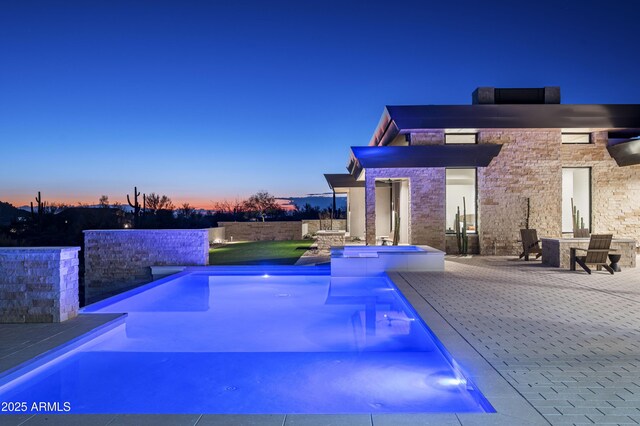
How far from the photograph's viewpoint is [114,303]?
8203 mm

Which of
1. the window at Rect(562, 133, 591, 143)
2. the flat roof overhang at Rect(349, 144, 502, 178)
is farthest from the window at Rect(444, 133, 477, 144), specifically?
the window at Rect(562, 133, 591, 143)

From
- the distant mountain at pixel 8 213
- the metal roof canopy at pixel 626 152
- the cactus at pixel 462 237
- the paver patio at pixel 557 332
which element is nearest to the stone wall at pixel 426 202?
the cactus at pixel 462 237

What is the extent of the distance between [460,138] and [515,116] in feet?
6.45

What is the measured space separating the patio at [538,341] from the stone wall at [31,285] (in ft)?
0.79

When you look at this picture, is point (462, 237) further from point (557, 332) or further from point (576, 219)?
point (557, 332)

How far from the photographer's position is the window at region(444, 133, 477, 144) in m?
15.3

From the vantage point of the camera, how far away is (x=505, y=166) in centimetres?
1492

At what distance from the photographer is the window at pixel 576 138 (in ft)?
50.5

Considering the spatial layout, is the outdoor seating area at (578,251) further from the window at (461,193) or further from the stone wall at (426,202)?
the stone wall at (426,202)

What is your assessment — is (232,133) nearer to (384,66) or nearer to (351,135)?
(351,135)

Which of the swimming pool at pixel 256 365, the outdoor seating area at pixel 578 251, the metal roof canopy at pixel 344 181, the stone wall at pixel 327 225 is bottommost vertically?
the swimming pool at pixel 256 365

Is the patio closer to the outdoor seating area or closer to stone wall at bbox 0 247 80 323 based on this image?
stone wall at bbox 0 247 80 323

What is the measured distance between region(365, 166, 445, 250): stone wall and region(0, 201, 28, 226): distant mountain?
31.7m

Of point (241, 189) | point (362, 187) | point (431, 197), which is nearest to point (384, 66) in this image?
point (362, 187)
